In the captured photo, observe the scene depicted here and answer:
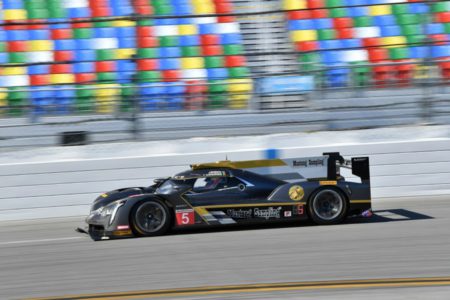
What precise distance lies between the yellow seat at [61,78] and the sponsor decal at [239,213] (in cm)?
865

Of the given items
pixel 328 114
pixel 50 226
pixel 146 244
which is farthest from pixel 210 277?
pixel 328 114

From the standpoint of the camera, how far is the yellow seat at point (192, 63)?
18.2 m

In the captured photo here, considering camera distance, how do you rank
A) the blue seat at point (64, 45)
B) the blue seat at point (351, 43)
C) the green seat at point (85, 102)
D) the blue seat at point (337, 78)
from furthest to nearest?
the blue seat at point (351, 43), the blue seat at point (64, 45), the blue seat at point (337, 78), the green seat at point (85, 102)

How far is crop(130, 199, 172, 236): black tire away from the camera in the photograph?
30.8ft

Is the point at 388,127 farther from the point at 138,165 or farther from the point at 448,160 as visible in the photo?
the point at 138,165

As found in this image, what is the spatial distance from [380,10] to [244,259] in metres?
13.6

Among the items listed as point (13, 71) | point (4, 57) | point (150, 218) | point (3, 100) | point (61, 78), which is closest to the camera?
point (150, 218)

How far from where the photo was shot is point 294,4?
66.0ft

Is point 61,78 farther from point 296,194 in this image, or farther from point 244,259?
point 244,259

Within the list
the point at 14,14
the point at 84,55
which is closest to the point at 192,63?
the point at 84,55

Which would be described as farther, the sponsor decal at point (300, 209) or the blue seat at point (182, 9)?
the blue seat at point (182, 9)

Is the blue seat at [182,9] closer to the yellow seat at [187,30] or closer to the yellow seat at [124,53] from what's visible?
the yellow seat at [187,30]

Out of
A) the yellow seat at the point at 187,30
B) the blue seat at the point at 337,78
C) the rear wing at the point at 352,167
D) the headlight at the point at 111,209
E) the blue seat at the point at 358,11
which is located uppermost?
the blue seat at the point at 358,11

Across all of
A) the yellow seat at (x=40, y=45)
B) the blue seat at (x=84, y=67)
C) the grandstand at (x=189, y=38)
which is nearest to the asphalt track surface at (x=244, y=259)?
the grandstand at (x=189, y=38)
